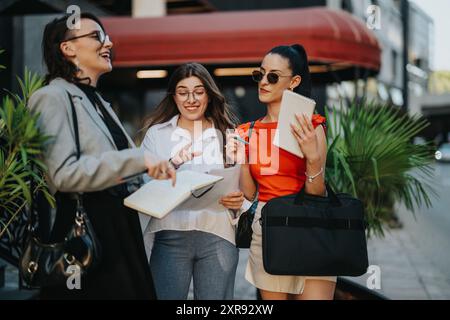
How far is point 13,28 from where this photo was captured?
7.29 m

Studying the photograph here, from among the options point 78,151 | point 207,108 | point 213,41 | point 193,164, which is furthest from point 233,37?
point 78,151

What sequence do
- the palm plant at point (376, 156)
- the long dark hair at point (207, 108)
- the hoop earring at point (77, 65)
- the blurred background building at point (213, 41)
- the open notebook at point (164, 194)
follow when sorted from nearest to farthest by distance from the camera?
the open notebook at point (164, 194)
the hoop earring at point (77, 65)
the long dark hair at point (207, 108)
the palm plant at point (376, 156)
the blurred background building at point (213, 41)

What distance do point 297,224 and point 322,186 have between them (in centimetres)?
18

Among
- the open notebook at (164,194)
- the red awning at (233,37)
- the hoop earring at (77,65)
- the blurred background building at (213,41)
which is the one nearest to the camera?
the open notebook at (164,194)

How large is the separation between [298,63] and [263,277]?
0.88 meters

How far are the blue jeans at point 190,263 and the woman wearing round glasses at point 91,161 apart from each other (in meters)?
0.33

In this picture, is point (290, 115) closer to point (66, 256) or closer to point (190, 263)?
point (190, 263)

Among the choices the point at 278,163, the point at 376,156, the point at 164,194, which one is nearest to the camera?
the point at 164,194

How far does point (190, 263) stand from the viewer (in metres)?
2.38

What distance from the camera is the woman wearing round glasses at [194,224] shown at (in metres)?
2.34

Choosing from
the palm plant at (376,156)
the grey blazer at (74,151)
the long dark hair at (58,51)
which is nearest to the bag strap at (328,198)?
the grey blazer at (74,151)

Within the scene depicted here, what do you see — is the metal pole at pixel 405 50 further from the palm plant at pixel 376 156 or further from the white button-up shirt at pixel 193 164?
the white button-up shirt at pixel 193 164
